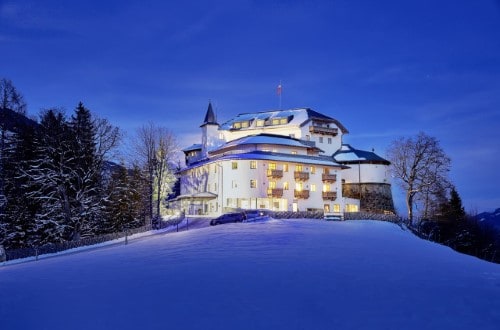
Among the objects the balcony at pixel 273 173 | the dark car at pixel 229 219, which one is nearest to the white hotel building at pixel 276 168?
the balcony at pixel 273 173

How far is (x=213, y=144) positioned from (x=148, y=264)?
71962 mm

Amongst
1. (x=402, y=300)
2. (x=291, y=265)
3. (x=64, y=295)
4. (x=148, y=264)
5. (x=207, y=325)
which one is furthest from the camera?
(x=148, y=264)

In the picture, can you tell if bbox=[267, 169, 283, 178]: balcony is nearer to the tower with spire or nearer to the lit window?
the lit window

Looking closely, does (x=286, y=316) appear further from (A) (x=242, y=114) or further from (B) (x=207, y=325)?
(A) (x=242, y=114)

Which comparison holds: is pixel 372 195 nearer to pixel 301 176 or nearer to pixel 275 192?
pixel 301 176

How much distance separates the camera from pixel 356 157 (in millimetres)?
88562

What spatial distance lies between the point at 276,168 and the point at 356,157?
29.3 meters

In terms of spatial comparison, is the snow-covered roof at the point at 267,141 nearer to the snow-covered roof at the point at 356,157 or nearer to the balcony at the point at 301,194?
the balcony at the point at 301,194

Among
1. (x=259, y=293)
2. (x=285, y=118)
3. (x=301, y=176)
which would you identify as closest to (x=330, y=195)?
(x=301, y=176)

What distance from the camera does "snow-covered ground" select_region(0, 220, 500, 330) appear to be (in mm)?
10383

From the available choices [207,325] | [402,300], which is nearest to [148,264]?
[207,325]

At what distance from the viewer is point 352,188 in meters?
87.6

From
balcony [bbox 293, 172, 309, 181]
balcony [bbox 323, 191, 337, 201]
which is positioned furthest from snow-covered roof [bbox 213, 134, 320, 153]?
balcony [bbox 323, 191, 337, 201]

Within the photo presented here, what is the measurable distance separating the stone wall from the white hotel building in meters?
0.43
